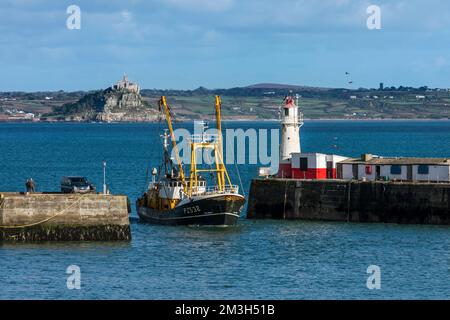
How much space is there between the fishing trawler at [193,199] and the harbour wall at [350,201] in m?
2.52

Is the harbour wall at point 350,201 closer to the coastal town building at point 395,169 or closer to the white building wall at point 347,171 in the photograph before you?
the coastal town building at point 395,169

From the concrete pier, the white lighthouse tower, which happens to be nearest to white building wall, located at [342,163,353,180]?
the white lighthouse tower

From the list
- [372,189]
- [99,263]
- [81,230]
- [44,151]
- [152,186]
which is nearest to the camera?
[99,263]

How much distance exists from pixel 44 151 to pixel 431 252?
12934 centimetres

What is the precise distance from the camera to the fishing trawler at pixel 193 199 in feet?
246

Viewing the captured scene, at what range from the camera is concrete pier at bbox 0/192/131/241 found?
63.2m

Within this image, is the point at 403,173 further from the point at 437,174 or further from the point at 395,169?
the point at 437,174

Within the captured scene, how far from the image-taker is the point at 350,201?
75.8 m

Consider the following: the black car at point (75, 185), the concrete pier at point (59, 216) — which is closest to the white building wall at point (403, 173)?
the black car at point (75, 185)

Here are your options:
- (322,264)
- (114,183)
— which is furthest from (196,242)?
(114,183)

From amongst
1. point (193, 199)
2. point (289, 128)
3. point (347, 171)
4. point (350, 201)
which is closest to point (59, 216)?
point (193, 199)

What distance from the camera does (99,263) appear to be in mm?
59625
